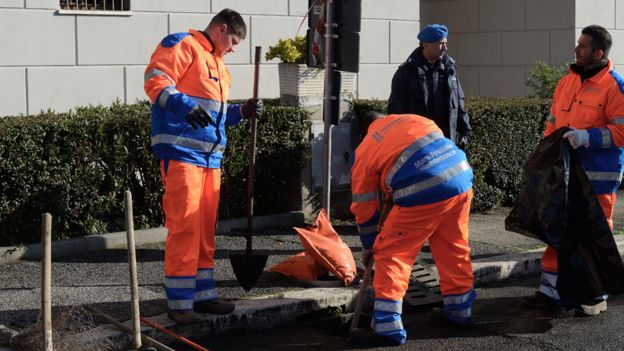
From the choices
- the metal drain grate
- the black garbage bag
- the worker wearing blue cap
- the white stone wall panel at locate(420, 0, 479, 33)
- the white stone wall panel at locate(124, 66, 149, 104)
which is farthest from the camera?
the white stone wall panel at locate(420, 0, 479, 33)

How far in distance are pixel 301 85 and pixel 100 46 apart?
206cm

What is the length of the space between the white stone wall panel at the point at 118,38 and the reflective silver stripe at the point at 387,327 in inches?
207

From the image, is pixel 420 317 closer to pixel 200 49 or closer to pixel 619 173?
pixel 619 173

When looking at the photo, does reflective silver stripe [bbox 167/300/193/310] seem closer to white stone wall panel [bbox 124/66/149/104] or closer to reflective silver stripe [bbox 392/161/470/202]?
reflective silver stripe [bbox 392/161/470/202]

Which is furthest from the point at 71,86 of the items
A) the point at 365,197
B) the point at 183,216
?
the point at 365,197

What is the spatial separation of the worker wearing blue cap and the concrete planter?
1786 millimetres

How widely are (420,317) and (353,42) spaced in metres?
2.27

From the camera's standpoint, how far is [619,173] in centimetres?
671

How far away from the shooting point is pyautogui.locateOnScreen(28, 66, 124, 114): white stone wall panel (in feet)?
31.8

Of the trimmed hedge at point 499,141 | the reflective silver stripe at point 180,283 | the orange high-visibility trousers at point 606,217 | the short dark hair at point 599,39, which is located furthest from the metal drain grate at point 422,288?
the trimmed hedge at point 499,141

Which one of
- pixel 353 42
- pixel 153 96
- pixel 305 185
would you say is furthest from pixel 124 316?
pixel 305 185

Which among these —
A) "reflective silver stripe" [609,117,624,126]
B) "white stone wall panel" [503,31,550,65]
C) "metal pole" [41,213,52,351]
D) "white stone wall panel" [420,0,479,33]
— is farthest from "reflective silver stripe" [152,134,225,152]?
"white stone wall panel" [420,0,479,33]

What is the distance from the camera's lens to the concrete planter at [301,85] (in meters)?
9.57

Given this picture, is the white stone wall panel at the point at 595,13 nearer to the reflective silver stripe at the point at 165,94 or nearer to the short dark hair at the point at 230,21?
the short dark hair at the point at 230,21
